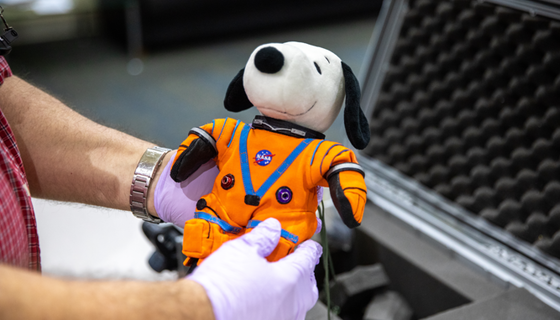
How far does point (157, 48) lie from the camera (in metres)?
3.69

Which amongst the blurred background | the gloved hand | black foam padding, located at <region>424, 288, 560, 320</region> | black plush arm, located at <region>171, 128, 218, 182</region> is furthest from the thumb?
the blurred background

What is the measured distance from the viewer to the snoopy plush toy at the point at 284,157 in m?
0.59

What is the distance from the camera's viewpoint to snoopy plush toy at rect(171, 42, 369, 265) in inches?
23.4

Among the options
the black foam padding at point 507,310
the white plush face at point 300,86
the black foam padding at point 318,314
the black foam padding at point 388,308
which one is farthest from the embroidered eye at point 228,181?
the black foam padding at point 388,308

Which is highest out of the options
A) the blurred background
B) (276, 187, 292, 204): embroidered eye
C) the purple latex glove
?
(276, 187, 292, 204): embroidered eye

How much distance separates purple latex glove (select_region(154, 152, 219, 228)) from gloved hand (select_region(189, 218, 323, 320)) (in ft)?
0.84

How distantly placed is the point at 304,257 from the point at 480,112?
89 centimetres

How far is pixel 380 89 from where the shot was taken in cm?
149

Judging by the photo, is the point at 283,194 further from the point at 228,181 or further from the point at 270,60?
the point at 270,60

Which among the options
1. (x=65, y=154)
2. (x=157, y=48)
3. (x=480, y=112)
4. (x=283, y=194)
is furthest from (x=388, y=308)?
(x=157, y=48)

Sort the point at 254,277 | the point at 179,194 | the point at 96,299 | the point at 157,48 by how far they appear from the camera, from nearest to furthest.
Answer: the point at 96,299
the point at 254,277
the point at 179,194
the point at 157,48

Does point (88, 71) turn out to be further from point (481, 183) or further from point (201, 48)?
point (481, 183)

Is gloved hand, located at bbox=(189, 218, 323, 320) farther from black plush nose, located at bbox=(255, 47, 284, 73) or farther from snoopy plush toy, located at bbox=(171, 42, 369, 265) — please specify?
black plush nose, located at bbox=(255, 47, 284, 73)

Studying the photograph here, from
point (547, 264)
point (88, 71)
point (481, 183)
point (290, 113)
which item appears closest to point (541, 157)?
point (481, 183)
